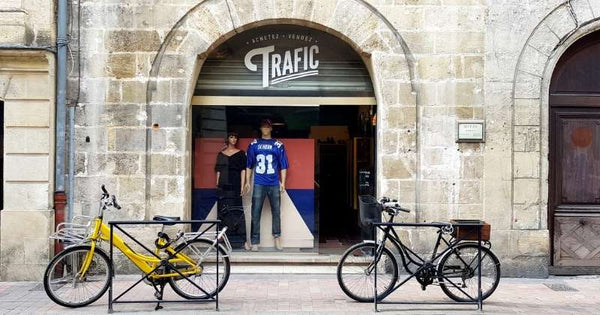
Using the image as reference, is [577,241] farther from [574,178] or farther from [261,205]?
[261,205]

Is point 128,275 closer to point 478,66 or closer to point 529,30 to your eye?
point 478,66

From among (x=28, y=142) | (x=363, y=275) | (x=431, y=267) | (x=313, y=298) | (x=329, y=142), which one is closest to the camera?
(x=431, y=267)

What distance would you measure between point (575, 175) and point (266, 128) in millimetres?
4767

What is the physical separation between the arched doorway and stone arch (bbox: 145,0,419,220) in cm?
52

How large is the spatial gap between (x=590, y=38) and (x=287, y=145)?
4894 mm

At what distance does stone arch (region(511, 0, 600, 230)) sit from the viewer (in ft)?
32.3

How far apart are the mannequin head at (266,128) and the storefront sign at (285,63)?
63cm

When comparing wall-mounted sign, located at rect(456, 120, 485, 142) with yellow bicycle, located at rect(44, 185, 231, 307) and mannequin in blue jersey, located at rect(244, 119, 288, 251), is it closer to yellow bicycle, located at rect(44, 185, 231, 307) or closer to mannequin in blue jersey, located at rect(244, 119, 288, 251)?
mannequin in blue jersey, located at rect(244, 119, 288, 251)

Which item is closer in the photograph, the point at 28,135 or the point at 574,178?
the point at 28,135

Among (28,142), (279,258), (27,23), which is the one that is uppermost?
(27,23)

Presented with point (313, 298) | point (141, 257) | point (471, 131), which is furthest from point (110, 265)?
point (471, 131)

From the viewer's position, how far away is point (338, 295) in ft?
28.3

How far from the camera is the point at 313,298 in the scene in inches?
333

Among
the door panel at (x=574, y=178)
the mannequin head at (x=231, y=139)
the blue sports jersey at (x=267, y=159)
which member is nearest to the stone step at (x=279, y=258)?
the blue sports jersey at (x=267, y=159)
